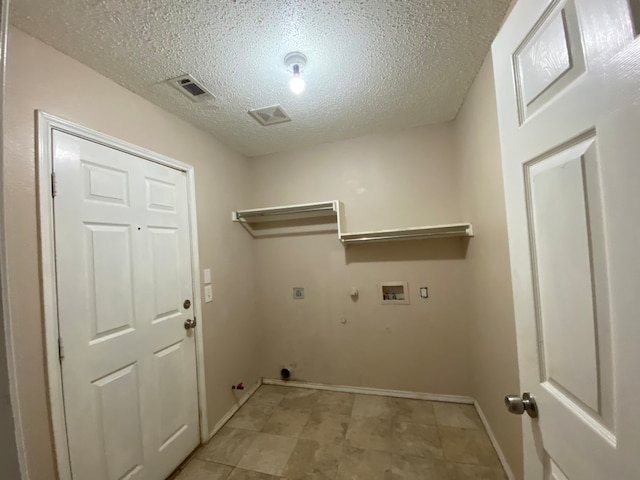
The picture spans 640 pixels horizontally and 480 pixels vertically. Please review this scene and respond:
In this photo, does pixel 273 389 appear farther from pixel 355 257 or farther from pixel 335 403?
pixel 355 257

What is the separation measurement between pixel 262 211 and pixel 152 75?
1.25m

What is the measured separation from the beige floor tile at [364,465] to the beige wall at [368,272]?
715 mm

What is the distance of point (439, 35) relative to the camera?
4.12 feet

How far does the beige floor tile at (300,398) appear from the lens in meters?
2.25

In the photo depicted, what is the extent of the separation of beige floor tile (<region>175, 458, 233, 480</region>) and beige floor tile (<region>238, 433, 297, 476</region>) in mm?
104

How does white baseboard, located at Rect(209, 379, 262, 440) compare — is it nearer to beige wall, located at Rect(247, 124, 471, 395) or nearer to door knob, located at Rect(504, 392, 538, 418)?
beige wall, located at Rect(247, 124, 471, 395)

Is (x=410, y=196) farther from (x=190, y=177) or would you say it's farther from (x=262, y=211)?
(x=190, y=177)

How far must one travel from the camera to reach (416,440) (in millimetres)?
1775

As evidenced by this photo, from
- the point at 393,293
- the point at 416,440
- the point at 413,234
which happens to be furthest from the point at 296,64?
the point at 416,440

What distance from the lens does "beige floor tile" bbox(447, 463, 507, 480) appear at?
4.84ft

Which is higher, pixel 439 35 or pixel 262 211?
pixel 439 35

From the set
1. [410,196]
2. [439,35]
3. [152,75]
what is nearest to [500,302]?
[410,196]

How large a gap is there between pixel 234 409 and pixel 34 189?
2.13m

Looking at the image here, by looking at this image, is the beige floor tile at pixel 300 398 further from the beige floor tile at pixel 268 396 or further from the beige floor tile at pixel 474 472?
the beige floor tile at pixel 474 472
